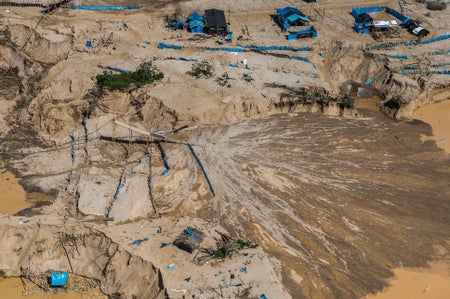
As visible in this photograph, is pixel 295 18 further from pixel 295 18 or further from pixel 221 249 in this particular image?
pixel 221 249

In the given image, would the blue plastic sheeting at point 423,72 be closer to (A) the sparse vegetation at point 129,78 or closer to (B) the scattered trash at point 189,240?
(A) the sparse vegetation at point 129,78

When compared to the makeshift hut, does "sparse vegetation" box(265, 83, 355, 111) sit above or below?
below

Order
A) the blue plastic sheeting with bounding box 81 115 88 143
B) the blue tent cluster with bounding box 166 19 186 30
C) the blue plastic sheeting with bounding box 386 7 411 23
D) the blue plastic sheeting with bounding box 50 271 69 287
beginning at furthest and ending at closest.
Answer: the blue plastic sheeting with bounding box 386 7 411 23 → the blue tent cluster with bounding box 166 19 186 30 → the blue plastic sheeting with bounding box 81 115 88 143 → the blue plastic sheeting with bounding box 50 271 69 287

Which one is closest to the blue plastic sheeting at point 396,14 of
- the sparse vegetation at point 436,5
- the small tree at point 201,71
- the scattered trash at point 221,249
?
the sparse vegetation at point 436,5

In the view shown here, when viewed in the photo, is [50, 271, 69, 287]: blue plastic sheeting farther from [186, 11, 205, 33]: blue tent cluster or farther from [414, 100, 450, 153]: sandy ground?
[414, 100, 450, 153]: sandy ground

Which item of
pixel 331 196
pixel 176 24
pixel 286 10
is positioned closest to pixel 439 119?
pixel 331 196

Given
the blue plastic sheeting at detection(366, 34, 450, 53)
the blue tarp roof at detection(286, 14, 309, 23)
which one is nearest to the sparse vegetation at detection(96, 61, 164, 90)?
the blue tarp roof at detection(286, 14, 309, 23)

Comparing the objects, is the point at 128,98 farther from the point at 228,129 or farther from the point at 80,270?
the point at 80,270
